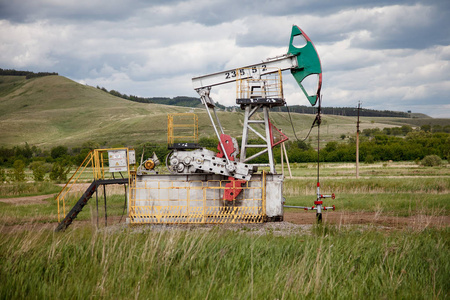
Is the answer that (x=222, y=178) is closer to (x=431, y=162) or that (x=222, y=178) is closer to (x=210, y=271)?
(x=210, y=271)

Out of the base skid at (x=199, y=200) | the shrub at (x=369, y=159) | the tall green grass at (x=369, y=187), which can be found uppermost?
the base skid at (x=199, y=200)

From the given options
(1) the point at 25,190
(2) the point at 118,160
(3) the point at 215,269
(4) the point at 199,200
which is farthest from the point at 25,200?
(3) the point at 215,269

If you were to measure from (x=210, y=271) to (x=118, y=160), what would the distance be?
10.1 meters

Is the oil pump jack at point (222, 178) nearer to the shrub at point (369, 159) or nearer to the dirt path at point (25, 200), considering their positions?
the dirt path at point (25, 200)

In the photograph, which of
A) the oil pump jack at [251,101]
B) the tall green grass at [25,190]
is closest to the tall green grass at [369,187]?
the oil pump jack at [251,101]

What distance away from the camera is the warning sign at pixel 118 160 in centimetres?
1650

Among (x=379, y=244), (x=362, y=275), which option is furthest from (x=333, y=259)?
(x=379, y=244)

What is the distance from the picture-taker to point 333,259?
799 cm

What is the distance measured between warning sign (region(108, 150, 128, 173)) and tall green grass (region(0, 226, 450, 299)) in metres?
7.98

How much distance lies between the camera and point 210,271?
741 cm

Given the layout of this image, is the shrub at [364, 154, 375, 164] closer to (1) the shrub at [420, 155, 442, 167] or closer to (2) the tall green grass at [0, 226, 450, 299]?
(1) the shrub at [420, 155, 442, 167]

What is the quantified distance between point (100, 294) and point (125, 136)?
11314 centimetres

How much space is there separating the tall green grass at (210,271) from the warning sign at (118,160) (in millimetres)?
7976

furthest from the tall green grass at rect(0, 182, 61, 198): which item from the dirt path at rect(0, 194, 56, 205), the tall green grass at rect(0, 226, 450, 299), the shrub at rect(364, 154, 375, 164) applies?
the shrub at rect(364, 154, 375, 164)
